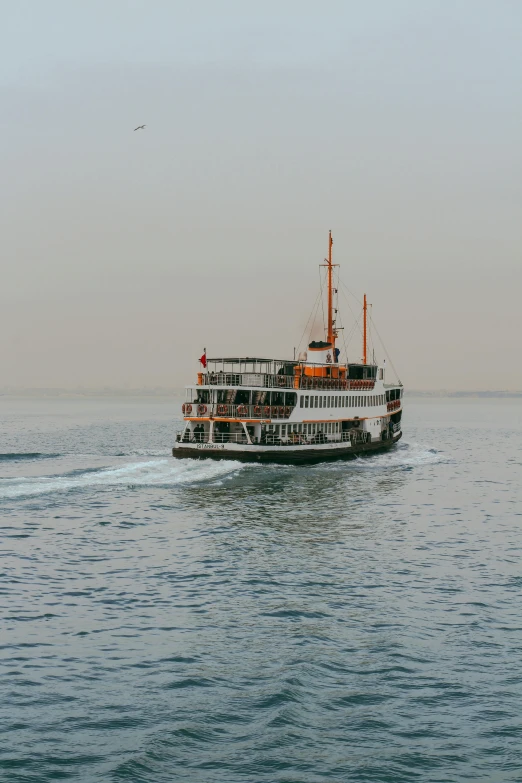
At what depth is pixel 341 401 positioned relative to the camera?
231 ft

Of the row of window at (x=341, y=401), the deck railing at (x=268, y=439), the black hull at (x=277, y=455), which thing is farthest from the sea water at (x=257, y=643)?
the row of window at (x=341, y=401)

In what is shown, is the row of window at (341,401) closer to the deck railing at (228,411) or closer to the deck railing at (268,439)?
the deck railing at (268,439)

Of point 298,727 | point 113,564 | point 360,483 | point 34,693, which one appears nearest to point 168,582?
point 113,564

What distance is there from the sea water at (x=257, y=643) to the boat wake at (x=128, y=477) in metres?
4.49

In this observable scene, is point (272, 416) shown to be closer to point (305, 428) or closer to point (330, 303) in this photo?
point (305, 428)

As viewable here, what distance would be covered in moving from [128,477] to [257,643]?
36.7 metres

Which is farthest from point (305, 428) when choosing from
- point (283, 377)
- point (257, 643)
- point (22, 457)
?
point (257, 643)

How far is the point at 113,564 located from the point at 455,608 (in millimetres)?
13817

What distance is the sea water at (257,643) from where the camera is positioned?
46.6 feet

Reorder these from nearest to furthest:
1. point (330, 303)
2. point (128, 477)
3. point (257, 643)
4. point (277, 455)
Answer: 1. point (257, 643)
2. point (128, 477)
3. point (277, 455)
4. point (330, 303)

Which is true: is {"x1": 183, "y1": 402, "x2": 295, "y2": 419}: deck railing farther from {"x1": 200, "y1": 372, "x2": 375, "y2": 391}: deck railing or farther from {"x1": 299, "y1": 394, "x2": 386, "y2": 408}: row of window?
{"x1": 299, "y1": 394, "x2": 386, "y2": 408}: row of window

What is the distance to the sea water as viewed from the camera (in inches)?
559

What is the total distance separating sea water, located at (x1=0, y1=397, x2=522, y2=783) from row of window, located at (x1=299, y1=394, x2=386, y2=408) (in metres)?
21.4

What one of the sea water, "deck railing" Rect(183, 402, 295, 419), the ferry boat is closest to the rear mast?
the ferry boat
